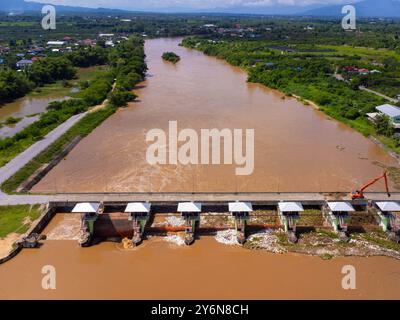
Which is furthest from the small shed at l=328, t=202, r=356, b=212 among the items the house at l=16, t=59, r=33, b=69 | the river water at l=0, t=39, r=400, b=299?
the house at l=16, t=59, r=33, b=69

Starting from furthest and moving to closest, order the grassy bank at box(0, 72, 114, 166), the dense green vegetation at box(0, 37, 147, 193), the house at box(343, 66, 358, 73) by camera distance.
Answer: the house at box(343, 66, 358, 73)
the grassy bank at box(0, 72, 114, 166)
the dense green vegetation at box(0, 37, 147, 193)

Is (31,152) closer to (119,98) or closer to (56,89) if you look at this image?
(119,98)

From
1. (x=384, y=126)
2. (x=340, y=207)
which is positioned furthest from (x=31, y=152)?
(x=384, y=126)

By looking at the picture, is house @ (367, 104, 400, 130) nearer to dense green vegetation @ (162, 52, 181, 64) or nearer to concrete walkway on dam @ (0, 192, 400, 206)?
concrete walkway on dam @ (0, 192, 400, 206)

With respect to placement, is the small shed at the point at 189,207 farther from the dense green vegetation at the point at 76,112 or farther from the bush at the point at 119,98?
the bush at the point at 119,98

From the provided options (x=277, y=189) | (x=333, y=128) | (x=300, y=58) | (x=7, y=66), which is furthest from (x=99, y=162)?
(x=300, y=58)

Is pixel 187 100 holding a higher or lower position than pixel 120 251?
higher
